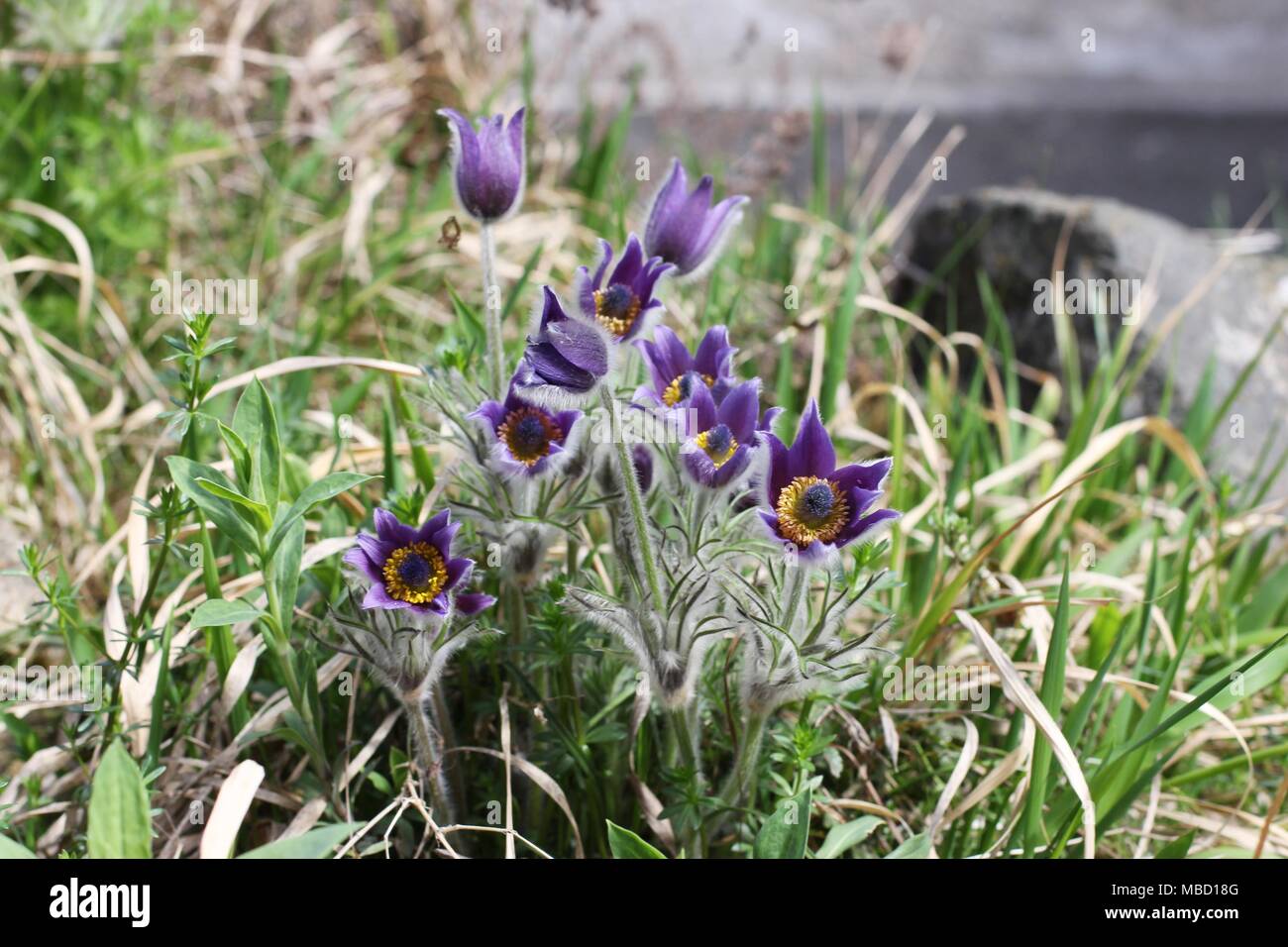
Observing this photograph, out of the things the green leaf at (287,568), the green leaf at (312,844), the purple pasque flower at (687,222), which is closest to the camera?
the green leaf at (312,844)

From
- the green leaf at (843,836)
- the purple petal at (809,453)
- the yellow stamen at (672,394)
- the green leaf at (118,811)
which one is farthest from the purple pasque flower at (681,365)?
the green leaf at (118,811)

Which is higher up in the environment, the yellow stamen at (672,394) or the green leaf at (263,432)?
the yellow stamen at (672,394)

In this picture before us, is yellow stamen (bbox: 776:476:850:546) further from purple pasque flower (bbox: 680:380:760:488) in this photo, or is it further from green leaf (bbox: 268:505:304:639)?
green leaf (bbox: 268:505:304:639)

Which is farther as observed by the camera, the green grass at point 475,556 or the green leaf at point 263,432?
the green grass at point 475,556

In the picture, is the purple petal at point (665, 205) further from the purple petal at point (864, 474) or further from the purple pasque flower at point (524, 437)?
the purple petal at point (864, 474)

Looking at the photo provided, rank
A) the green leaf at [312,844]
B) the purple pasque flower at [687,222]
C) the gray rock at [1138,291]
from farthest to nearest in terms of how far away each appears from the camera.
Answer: the gray rock at [1138,291]
the purple pasque flower at [687,222]
the green leaf at [312,844]
